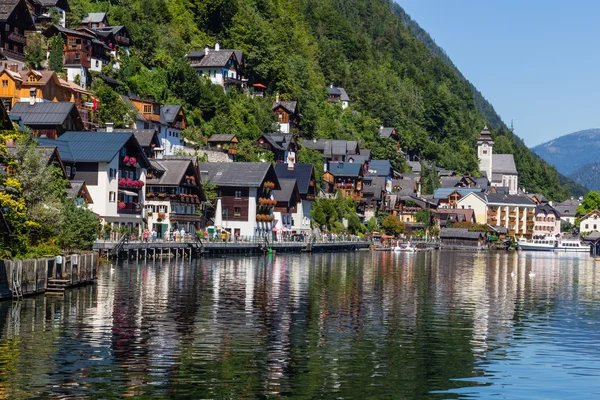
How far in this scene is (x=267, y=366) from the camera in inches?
1321

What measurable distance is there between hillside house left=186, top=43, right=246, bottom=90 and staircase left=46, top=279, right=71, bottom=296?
353 ft

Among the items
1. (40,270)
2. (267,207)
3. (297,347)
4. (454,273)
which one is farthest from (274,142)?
(297,347)

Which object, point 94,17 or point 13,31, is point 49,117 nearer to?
point 13,31

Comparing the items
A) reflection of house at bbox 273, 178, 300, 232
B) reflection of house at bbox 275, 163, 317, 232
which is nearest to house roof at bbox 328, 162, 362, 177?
reflection of house at bbox 275, 163, 317, 232

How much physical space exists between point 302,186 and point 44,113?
2104 inches

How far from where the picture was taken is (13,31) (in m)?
116

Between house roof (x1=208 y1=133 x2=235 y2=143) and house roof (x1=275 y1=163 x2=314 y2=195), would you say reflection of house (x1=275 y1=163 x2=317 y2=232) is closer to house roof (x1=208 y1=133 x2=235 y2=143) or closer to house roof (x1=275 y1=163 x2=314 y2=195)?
house roof (x1=275 y1=163 x2=314 y2=195)

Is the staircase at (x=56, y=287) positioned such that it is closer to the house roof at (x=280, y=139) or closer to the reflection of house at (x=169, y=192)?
the reflection of house at (x=169, y=192)

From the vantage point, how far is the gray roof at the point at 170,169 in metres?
107

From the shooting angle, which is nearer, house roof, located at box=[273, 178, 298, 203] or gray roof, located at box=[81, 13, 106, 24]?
house roof, located at box=[273, 178, 298, 203]

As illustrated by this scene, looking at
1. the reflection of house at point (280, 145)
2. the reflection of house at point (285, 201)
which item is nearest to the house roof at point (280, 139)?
the reflection of house at point (280, 145)

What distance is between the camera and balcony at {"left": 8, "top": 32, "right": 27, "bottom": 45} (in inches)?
4557

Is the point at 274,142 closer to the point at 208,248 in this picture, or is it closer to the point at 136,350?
the point at 208,248

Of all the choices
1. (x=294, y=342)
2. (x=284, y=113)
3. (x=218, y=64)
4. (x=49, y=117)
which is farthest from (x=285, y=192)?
(x=294, y=342)
